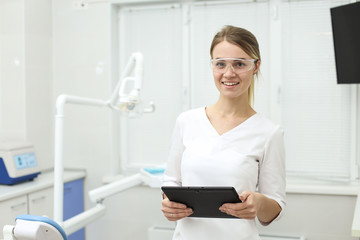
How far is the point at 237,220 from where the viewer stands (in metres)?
1.48

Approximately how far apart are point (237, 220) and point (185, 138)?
0.34 meters

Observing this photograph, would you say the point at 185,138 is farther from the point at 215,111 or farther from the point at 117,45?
the point at 117,45

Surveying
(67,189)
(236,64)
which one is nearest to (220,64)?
(236,64)

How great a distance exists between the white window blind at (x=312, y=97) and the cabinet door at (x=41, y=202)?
179 cm

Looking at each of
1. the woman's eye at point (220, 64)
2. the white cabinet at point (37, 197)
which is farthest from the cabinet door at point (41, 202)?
the woman's eye at point (220, 64)

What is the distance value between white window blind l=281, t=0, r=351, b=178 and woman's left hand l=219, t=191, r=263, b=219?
199cm

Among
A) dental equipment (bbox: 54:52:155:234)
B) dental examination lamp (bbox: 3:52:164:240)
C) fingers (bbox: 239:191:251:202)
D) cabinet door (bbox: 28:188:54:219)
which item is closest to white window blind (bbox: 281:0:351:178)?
dental examination lamp (bbox: 3:52:164:240)

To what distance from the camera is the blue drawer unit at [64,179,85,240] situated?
3383 mm

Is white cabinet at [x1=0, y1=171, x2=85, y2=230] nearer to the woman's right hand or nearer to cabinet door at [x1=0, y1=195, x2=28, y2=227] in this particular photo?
cabinet door at [x1=0, y1=195, x2=28, y2=227]

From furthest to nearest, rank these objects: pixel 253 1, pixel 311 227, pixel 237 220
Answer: pixel 253 1, pixel 311 227, pixel 237 220

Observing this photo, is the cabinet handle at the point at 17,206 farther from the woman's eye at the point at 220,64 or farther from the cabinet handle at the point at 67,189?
the woman's eye at the point at 220,64

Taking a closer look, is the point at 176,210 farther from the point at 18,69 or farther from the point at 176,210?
the point at 18,69

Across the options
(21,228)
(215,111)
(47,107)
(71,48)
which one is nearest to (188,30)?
(71,48)

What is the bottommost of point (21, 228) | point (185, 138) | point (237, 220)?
point (237, 220)
